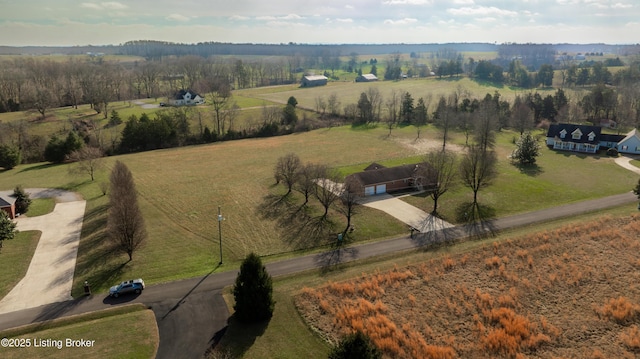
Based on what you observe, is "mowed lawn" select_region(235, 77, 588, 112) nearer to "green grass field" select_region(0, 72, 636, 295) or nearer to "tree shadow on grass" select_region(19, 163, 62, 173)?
"green grass field" select_region(0, 72, 636, 295)

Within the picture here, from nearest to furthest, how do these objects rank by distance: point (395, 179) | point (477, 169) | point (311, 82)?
point (477, 169) → point (395, 179) → point (311, 82)

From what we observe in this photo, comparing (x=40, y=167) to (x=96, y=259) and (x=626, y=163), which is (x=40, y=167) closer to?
(x=96, y=259)

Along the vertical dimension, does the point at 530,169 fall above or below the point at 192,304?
above

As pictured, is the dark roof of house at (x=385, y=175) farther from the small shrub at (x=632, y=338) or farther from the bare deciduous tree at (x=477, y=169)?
the small shrub at (x=632, y=338)

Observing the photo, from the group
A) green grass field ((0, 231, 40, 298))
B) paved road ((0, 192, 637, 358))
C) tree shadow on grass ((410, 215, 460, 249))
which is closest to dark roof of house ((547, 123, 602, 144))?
tree shadow on grass ((410, 215, 460, 249))

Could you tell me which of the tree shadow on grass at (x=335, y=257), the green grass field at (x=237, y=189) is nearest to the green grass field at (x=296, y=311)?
the tree shadow on grass at (x=335, y=257)

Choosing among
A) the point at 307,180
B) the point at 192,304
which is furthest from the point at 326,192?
the point at 192,304

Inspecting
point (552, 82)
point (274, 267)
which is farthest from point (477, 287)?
point (552, 82)
